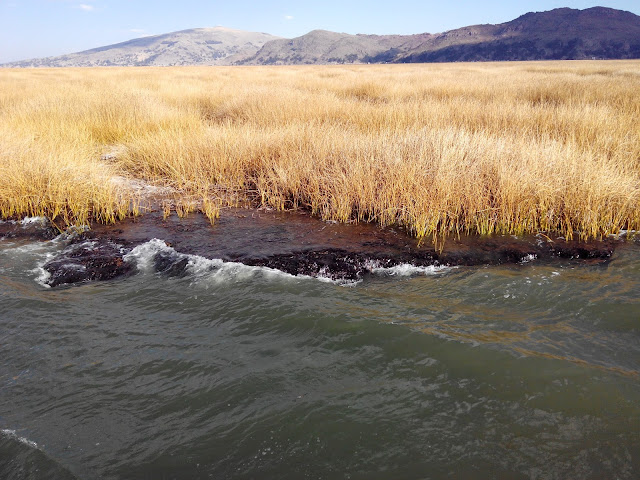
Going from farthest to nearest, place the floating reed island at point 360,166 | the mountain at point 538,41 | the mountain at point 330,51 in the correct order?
the mountain at point 330,51 → the mountain at point 538,41 → the floating reed island at point 360,166

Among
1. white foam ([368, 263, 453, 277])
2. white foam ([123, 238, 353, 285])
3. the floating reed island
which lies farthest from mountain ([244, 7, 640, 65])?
white foam ([123, 238, 353, 285])

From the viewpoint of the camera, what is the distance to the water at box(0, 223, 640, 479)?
2617 millimetres

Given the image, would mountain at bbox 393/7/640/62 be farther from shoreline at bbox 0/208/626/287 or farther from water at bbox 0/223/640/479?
water at bbox 0/223/640/479

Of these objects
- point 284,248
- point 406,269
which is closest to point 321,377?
point 406,269

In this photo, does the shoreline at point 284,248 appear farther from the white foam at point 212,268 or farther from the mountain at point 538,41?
the mountain at point 538,41

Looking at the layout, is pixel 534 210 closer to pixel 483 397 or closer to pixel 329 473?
pixel 483 397

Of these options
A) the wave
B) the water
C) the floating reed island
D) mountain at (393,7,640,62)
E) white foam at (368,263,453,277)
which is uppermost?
mountain at (393,7,640,62)

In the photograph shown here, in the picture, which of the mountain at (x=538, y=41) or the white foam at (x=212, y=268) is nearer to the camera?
the white foam at (x=212, y=268)

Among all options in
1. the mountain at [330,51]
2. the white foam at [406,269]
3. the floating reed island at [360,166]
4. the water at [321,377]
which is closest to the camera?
the water at [321,377]

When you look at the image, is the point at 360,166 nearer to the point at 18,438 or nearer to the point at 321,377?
the point at 321,377

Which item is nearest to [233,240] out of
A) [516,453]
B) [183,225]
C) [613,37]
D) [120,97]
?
[183,225]

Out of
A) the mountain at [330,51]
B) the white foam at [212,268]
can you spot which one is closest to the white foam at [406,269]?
the white foam at [212,268]

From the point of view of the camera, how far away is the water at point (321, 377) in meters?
2.62

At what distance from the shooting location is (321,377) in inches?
131
